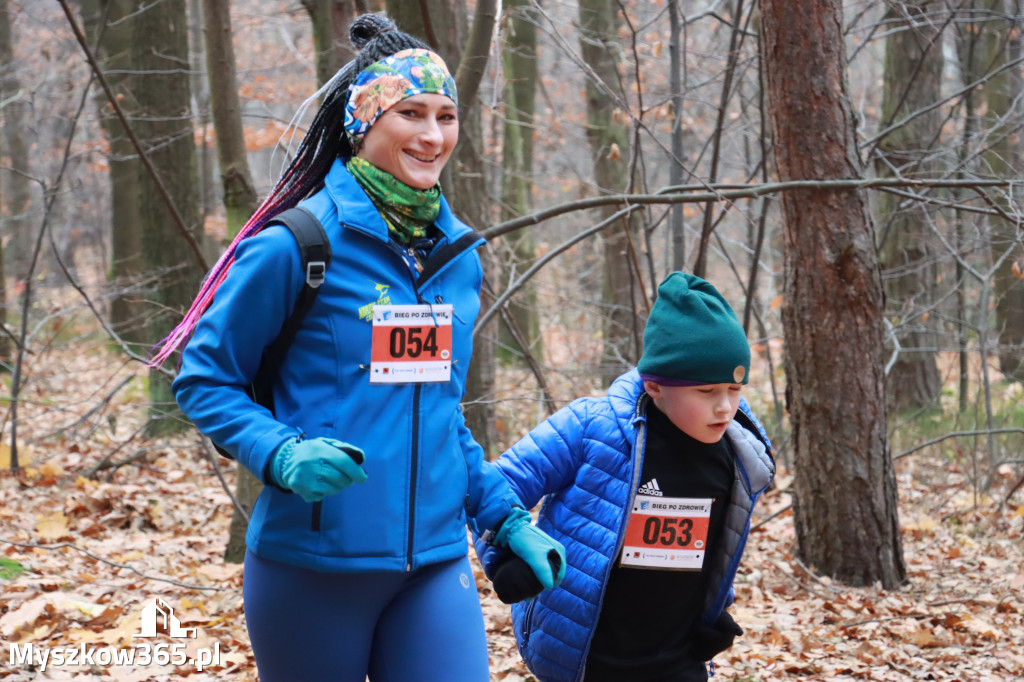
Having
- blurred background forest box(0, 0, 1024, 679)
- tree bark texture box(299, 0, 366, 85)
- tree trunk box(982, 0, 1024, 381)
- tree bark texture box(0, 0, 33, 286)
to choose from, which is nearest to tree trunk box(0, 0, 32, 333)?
tree bark texture box(0, 0, 33, 286)

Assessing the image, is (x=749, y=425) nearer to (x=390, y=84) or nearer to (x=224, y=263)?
(x=390, y=84)

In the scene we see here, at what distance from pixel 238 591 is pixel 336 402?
119 inches

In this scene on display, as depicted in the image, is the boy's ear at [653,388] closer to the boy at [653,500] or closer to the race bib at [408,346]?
the boy at [653,500]

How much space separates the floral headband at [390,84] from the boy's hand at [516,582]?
3.41 feet

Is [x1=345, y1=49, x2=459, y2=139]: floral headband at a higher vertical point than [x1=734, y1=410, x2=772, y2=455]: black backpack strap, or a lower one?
higher

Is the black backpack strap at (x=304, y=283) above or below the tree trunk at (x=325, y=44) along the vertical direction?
below

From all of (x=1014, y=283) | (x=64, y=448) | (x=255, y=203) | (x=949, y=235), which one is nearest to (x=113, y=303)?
(x=64, y=448)

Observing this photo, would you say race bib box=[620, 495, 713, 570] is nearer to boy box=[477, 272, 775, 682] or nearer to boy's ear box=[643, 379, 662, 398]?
boy box=[477, 272, 775, 682]

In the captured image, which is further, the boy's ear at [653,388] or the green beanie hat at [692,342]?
the boy's ear at [653,388]

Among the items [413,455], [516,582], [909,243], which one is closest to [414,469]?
[413,455]

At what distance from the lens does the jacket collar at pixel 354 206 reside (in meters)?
2.03

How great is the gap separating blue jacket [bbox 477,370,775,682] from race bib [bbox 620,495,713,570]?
6 cm

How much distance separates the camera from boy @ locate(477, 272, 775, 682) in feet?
8.42

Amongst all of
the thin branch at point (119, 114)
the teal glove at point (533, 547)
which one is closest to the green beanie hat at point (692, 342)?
the teal glove at point (533, 547)
